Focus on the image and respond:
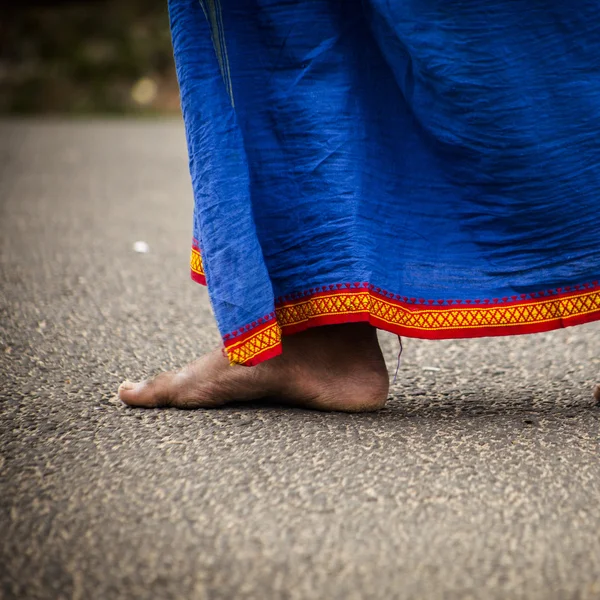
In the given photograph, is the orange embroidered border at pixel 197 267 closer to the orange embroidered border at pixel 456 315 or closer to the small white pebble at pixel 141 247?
the orange embroidered border at pixel 456 315

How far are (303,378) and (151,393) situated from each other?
29cm

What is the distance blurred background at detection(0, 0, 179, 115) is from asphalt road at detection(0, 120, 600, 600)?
756cm

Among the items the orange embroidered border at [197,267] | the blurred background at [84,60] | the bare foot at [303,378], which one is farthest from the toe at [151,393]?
the blurred background at [84,60]

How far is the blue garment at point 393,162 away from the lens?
1310 millimetres

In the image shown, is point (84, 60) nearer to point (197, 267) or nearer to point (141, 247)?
point (141, 247)

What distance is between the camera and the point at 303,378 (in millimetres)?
1465

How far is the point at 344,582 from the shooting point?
37.6 inches

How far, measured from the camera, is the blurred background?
29.9 ft

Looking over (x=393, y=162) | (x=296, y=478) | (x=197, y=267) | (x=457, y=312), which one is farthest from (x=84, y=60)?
(x=296, y=478)

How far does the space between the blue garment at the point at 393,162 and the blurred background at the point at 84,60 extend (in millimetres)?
7915

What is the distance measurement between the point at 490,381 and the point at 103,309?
1.11 metres

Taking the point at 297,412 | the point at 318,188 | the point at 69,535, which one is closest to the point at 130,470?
the point at 69,535

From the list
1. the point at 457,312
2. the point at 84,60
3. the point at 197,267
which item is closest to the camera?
the point at 457,312

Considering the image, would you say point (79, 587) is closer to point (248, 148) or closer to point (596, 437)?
point (248, 148)
